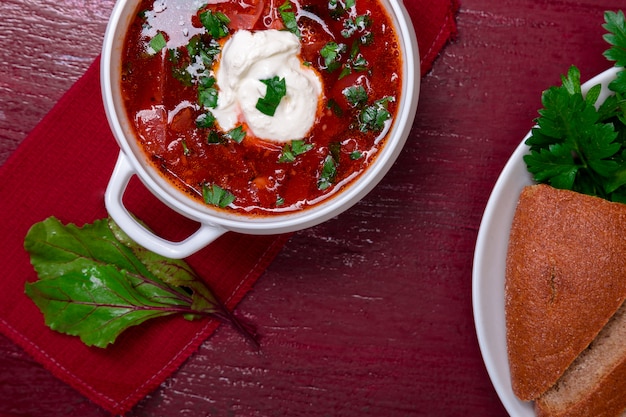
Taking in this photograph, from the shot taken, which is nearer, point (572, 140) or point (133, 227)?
point (133, 227)

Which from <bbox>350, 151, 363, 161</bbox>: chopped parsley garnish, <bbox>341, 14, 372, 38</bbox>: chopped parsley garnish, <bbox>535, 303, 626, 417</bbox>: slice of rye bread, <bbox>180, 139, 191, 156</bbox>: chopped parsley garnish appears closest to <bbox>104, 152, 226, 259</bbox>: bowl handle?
<bbox>180, 139, 191, 156</bbox>: chopped parsley garnish

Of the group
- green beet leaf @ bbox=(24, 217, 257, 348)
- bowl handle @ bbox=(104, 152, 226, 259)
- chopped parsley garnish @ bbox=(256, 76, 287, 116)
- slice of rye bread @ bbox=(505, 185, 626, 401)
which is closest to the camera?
chopped parsley garnish @ bbox=(256, 76, 287, 116)

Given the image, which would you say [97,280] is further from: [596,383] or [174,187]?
[596,383]

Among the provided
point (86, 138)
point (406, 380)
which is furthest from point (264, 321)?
point (86, 138)

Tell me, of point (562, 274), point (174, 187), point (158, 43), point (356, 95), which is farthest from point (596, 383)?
point (158, 43)

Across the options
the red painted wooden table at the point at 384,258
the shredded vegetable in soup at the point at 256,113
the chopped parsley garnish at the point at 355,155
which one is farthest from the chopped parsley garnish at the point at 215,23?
the red painted wooden table at the point at 384,258

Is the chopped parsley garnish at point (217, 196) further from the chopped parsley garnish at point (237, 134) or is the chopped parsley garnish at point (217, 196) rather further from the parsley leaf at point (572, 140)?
the parsley leaf at point (572, 140)

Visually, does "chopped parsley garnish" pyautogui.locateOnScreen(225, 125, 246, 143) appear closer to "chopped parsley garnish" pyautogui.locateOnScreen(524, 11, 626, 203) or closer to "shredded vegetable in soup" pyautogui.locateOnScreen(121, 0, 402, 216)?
"shredded vegetable in soup" pyautogui.locateOnScreen(121, 0, 402, 216)

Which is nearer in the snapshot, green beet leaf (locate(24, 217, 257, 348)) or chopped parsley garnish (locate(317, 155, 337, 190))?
chopped parsley garnish (locate(317, 155, 337, 190))

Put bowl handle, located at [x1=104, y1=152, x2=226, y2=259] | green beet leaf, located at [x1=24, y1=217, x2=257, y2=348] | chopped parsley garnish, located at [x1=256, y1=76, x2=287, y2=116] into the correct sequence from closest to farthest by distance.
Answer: chopped parsley garnish, located at [x1=256, y1=76, x2=287, y2=116]
bowl handle, located at [x1=104, y1=152, x2=226, y2=259]
green beet leaf, located at [x1=24, y1=217, x2=257, y2=348]
